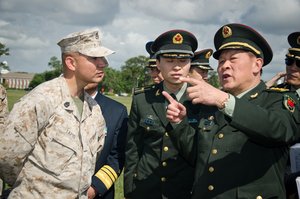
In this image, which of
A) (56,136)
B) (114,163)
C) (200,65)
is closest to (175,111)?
(56,136)

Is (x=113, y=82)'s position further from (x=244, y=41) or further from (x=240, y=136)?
(x=240, y=136)

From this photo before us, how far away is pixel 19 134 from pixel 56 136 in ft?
1.10

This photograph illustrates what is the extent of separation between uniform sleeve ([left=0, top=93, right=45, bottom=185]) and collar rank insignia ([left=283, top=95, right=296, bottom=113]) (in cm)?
215

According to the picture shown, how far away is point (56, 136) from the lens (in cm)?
316

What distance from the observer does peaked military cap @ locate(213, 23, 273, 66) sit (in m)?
3.17

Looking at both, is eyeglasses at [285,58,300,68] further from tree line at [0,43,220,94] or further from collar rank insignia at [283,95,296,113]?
tree line at [0,43,220,94]

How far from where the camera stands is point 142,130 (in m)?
4.31

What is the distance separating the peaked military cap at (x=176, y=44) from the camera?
173 inches

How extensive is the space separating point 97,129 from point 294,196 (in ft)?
7.14

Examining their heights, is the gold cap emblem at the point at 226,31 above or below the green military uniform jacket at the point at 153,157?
above

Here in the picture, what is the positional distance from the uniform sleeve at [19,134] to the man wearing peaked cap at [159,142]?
152cm

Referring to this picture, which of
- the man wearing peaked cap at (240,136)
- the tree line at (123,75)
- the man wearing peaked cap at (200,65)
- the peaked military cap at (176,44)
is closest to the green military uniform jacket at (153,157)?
the peaked military cap at (176,44)

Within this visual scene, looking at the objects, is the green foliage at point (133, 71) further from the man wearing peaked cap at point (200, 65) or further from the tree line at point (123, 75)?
the man wearing peaked cap at point (200, 65)

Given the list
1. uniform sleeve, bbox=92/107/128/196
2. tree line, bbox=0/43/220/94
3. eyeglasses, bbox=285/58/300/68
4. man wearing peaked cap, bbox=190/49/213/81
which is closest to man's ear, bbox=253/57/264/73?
uniform sleeve, bbox=92/107/128/196
